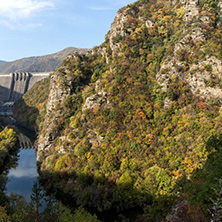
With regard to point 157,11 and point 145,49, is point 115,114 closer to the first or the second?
point 145,49

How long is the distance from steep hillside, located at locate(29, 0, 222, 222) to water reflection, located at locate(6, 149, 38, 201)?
20.9ft

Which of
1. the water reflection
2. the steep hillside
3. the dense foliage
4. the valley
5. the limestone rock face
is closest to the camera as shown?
the valley

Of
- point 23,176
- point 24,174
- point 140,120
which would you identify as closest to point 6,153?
point 24,174

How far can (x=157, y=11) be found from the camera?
352 feet

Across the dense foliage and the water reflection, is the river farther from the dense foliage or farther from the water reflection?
the dense foliage

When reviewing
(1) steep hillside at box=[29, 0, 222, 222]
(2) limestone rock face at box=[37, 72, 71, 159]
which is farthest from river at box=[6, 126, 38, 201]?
(2) limestone rock face at box=[37, 72, 71, 159]

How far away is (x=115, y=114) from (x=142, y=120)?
1051cm

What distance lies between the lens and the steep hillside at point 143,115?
184 ft

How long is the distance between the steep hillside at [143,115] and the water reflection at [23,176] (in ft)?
20.9

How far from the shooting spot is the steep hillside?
55938mm

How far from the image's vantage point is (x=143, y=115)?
240 feet

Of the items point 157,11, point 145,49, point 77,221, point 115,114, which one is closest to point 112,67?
point 145,49

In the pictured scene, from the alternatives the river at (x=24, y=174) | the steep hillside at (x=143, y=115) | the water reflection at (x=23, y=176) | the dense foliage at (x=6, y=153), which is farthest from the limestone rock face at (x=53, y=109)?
the dense foliage at (x=6, y=153)

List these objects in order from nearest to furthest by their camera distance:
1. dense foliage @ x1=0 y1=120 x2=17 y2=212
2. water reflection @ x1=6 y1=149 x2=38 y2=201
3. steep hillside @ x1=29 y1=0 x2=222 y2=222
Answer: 1. steep hillside @ x1=29 y1=0 x2=222 y2=222
2. water reflection @ x1=6 y1=149 x2=38 y2=201
3. dense foliage @ x1=0 y1=120 x2=17 y2=212
